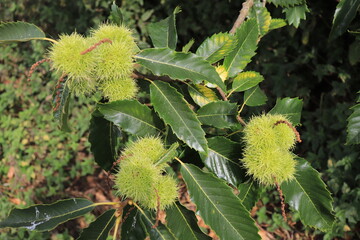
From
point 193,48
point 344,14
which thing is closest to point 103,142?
point 344,14

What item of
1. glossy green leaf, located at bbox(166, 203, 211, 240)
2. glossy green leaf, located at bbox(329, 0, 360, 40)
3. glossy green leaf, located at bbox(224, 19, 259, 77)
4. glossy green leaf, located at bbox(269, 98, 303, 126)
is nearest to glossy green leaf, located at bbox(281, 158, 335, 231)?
glossy green leaf, located at bbox(269, 98, 303, 126)

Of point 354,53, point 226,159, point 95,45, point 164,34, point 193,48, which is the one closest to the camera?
point 95,45

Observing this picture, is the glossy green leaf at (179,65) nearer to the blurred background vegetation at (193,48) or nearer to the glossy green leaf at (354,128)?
the glossy green leaf at (354,128)

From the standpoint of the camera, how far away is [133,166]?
105 centimetres

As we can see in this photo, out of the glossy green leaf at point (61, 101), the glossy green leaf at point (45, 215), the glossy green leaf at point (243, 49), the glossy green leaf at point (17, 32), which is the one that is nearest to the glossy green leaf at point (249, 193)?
the glossy green leaf at point (243, 49)

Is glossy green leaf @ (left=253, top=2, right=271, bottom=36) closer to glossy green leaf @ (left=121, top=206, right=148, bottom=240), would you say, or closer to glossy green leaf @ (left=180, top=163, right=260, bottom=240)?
glossy green leaf @ (left=180, top=163, right=260, bottom=240)

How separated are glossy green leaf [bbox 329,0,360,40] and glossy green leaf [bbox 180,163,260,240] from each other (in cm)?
95

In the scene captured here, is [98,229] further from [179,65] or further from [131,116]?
[179,65]

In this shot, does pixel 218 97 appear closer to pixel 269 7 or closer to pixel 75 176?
pixel 269 7

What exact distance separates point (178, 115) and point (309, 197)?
52 centimetres

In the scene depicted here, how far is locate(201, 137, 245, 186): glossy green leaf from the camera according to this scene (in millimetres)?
1242

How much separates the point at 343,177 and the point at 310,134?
412 mm

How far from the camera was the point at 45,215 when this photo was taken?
1.21m

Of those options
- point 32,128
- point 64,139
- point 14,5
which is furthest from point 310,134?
point 14,5
